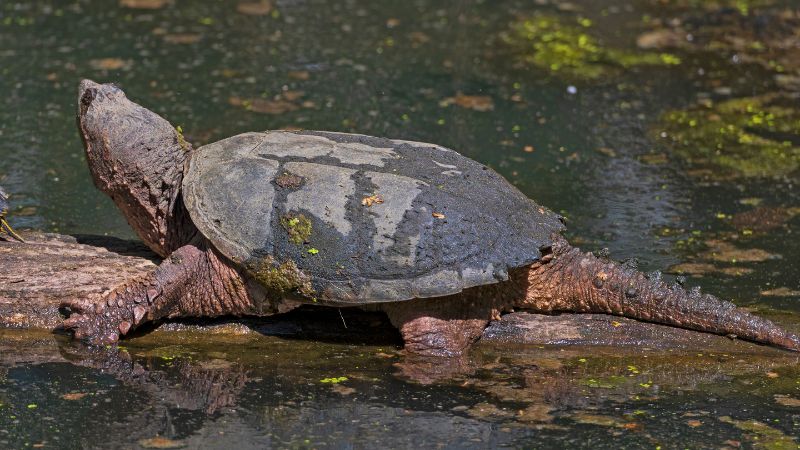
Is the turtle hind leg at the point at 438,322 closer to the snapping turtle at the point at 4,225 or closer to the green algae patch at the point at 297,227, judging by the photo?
the green algae patch at the point at 297,227

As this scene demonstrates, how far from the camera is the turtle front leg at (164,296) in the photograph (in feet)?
14.8

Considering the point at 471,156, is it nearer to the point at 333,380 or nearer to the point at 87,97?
the point at 87,97

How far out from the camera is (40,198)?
6270 mm

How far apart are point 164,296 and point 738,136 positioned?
15.0ft

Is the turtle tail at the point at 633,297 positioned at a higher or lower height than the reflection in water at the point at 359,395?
higher

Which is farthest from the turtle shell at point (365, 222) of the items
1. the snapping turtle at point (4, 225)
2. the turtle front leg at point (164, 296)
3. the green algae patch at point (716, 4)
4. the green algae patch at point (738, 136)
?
the green algae patch at point (716, 4)

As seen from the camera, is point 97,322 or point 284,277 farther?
point 97,322

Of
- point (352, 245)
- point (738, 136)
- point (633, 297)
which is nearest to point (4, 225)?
point (352, 245)

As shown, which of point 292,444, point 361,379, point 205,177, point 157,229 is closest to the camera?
point 292,444

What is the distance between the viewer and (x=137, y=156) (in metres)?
4.82

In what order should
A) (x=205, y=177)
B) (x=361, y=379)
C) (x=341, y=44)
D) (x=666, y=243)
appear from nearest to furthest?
(x=361, y=379)
(x=205, y=177)
(x=666, y=243)
(x=341, y=44)

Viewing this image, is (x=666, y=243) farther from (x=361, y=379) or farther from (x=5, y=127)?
(x=5, y=127)

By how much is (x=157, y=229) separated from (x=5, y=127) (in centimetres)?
288

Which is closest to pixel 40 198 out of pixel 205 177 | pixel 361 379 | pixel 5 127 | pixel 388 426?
pixel 5 127
